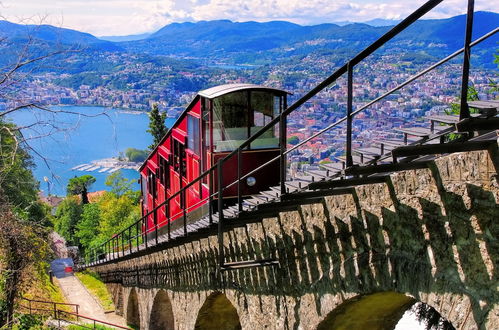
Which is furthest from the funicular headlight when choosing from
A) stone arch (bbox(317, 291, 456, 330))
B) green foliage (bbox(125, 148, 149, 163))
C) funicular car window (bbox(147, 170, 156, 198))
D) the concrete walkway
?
green foliage (bbox(125, 148, 149, 163))

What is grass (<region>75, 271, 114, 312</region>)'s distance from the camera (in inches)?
783

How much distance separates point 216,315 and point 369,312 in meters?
5.56

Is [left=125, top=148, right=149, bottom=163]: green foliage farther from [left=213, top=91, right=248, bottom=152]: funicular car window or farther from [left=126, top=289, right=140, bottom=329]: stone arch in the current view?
[left=213, top=91, right=248, bottom=152]: funicular car window

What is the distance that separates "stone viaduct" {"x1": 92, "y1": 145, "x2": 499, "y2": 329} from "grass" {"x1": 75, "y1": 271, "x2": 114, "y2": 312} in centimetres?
1296

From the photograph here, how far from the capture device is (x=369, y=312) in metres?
5.03

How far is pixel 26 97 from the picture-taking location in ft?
15.6

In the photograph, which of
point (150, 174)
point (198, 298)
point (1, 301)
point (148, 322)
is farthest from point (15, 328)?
point (150, 174)

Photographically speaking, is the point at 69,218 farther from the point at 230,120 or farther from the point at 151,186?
the point at 230,120

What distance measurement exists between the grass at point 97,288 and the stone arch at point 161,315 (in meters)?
5.82

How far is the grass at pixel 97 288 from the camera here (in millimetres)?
19884

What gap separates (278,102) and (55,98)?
6012 mm

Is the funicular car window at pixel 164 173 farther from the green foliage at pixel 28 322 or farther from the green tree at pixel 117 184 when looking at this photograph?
the green tree at pixel 117 184

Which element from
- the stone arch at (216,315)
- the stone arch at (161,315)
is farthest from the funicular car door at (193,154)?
the stone arch at (161,315)

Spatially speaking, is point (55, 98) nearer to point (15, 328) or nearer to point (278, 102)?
point (278, 102)
